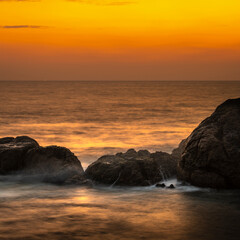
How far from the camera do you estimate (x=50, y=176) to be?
1502 cm

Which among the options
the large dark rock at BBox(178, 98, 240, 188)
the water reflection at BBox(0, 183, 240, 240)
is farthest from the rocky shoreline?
the water reflection at BBox(0, 183, 240, 240)

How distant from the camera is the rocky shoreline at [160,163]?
43.9 feet

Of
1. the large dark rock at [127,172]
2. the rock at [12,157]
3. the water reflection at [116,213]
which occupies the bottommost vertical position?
the water reflection at [116,213]

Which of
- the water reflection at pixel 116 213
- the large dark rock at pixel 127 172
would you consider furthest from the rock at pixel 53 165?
the water reflection at pixel 116 213

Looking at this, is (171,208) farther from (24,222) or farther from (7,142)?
(7,142)

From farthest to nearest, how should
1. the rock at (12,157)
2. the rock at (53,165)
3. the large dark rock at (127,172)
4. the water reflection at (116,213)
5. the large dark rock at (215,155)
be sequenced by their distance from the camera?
the rock at (12,157) < the rock at (53,165) < the large dark rock at (127,172) < the large dark rock at (215,155) < the water reflection at (116,213)

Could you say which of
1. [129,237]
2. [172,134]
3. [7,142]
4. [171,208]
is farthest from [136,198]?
[172,134]

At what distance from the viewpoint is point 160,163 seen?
1566 centimetres

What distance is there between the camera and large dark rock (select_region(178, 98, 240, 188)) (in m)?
13.3

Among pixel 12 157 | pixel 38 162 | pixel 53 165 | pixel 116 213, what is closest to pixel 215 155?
pixel 116 213

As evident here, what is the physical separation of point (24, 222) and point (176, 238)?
3.39 m

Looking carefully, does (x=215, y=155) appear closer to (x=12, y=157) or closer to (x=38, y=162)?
(x=38, y=162)

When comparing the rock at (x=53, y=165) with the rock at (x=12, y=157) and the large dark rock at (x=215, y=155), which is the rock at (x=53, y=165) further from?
the large dark rock at (x=215, y=155)

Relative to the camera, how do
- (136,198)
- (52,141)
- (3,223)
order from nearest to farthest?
(3,223) → (136,198) → (52,141)
